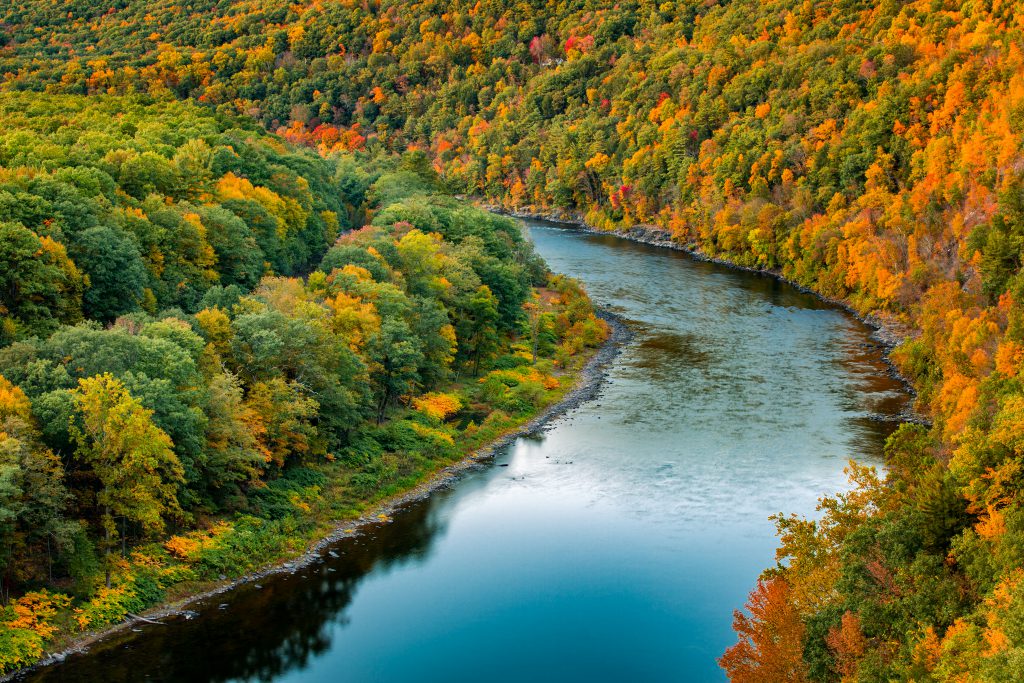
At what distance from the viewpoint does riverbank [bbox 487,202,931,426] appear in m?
A: 74.3

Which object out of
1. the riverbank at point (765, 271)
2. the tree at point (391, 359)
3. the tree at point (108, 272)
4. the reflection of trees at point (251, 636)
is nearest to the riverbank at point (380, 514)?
the reflection of trees at point (251, 636)

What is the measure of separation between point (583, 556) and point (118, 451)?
2117 cm

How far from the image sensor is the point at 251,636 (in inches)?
1603

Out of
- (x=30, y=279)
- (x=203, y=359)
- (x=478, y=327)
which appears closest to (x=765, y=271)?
(x=478, y=327)

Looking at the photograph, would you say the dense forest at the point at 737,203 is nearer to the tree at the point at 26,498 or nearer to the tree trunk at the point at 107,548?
the tree at the point at 26,498

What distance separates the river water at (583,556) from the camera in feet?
130

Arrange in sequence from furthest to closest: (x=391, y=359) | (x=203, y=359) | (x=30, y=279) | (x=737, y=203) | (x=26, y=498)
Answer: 1. (x=737, y=203)
2. (x=391, y=359)
3. (x=203, y=359)
4. (x=30, y=279)
5. (x=26, y=498)

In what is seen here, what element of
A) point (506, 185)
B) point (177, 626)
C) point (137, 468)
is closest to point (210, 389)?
point (137, 468)

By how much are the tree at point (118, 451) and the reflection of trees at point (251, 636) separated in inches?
153

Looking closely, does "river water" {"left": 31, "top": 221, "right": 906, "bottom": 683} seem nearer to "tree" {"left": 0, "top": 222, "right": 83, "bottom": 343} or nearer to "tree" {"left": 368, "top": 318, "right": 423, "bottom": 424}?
"tree" {"left": 368, "top": 318, "right": 423, "bottom": 424}

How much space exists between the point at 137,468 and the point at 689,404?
3981 cm

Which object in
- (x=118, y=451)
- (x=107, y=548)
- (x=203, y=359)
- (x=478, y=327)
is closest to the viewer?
(x=118, y=451)

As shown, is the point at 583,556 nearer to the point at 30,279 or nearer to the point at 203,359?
the point at 203,359

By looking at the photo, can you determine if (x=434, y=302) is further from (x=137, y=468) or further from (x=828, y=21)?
(x=828, y=21)
